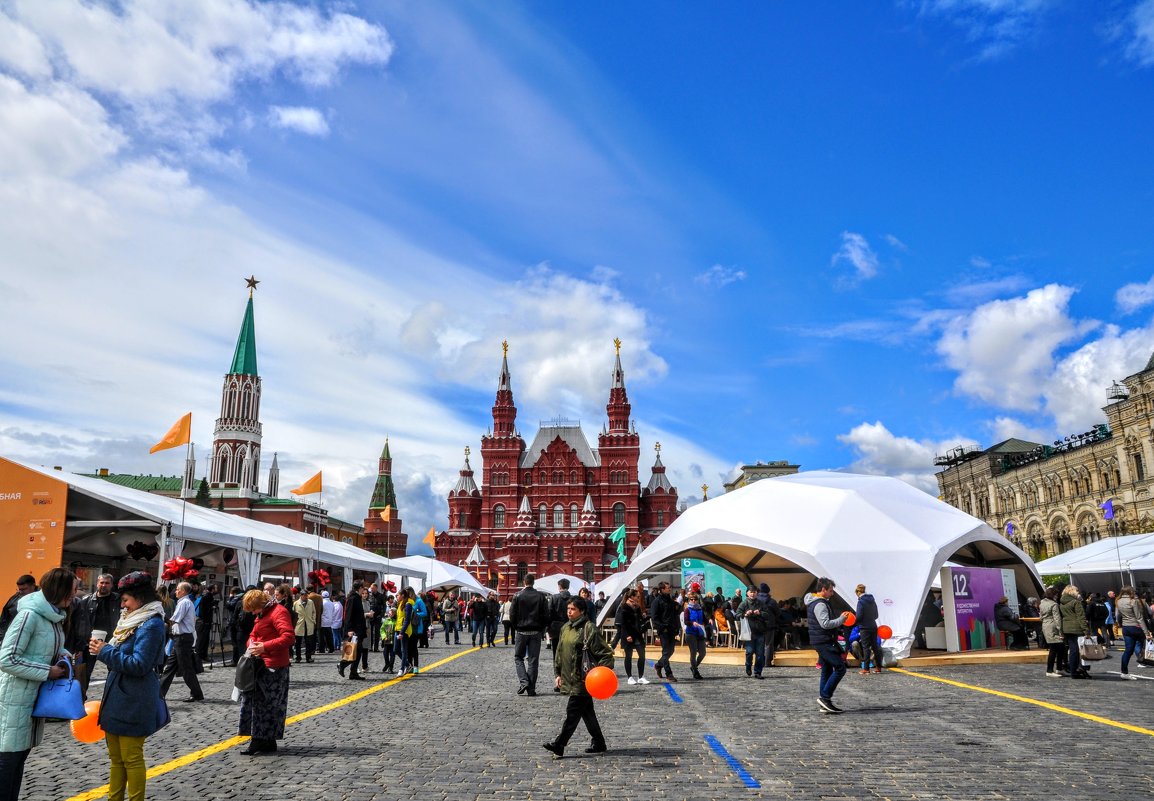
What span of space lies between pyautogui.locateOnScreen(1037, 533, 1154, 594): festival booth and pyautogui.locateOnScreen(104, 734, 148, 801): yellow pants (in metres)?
30.1

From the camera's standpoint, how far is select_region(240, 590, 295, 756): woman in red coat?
26.0 ft

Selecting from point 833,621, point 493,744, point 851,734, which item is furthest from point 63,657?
point 833,621

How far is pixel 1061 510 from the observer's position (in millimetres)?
52812

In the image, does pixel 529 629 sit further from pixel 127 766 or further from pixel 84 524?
pixel 84 524

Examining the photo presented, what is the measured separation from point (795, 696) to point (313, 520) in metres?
86.8

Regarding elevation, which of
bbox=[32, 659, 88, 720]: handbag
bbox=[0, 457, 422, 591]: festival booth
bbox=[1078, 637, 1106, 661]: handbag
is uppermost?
bbox=[0, 457, 422, 591]: festival booth

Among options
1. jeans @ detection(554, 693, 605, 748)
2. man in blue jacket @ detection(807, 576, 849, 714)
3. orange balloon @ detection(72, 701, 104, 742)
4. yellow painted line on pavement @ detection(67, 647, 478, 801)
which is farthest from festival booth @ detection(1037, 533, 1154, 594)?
orange balloon @ detection(72, 701, 104, 742)

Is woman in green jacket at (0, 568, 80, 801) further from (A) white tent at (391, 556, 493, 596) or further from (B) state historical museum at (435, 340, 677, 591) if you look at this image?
(B) state historical museum at (435, 340, 677, 591)

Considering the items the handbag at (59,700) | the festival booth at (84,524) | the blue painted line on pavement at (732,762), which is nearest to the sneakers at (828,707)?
the blue painted line on pavement at (732,762)

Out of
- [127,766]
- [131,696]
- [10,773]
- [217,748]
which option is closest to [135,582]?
[131,696]

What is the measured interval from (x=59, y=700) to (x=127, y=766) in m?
0.85

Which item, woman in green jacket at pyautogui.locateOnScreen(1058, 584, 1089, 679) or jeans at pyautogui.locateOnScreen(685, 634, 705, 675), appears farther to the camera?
Result: jeans at pyautogui.locateOnScreen(685, 634, 705, 675)

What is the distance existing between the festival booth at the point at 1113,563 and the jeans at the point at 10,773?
30821 mm

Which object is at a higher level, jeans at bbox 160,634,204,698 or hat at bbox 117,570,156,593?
hat at bbox 117,570,156,593
